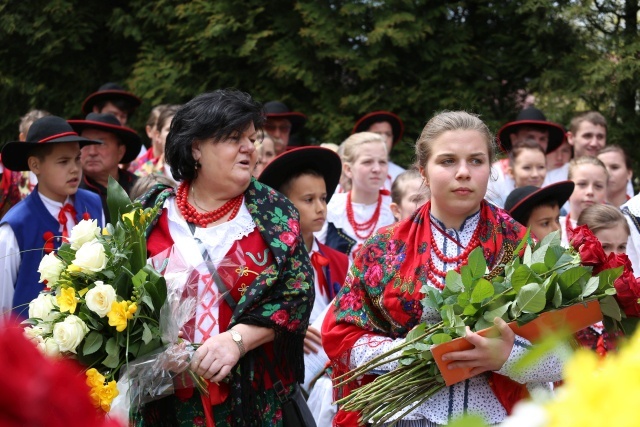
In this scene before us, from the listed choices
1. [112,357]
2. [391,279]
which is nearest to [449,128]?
[391,279]

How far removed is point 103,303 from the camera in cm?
314

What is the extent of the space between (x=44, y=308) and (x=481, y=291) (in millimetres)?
1543

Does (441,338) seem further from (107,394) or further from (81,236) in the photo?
(81,236)

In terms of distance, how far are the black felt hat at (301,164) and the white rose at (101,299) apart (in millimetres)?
1703

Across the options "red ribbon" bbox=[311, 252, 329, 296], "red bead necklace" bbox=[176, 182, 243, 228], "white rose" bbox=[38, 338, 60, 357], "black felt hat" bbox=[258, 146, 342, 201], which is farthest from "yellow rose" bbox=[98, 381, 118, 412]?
"red ribbon" bbox=[311, 252, 329, 296]

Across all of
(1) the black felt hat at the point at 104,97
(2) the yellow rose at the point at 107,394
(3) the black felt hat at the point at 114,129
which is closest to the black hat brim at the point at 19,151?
(3) the black felt hat at the point at 114,129

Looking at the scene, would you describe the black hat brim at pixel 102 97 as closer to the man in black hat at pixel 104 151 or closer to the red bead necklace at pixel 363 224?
the man in black hat at pixel 104 151

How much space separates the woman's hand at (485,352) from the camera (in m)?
2.99

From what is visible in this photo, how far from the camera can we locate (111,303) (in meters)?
3.14

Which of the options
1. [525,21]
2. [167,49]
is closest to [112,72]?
[167,49]

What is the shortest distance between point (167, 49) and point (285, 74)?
6.43 ft

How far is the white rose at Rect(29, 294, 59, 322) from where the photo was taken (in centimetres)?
322

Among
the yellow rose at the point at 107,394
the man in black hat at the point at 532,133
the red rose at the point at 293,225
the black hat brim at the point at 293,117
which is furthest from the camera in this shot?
the black hat brim at the point at 293,117

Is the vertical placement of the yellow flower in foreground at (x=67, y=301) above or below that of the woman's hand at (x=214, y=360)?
above
